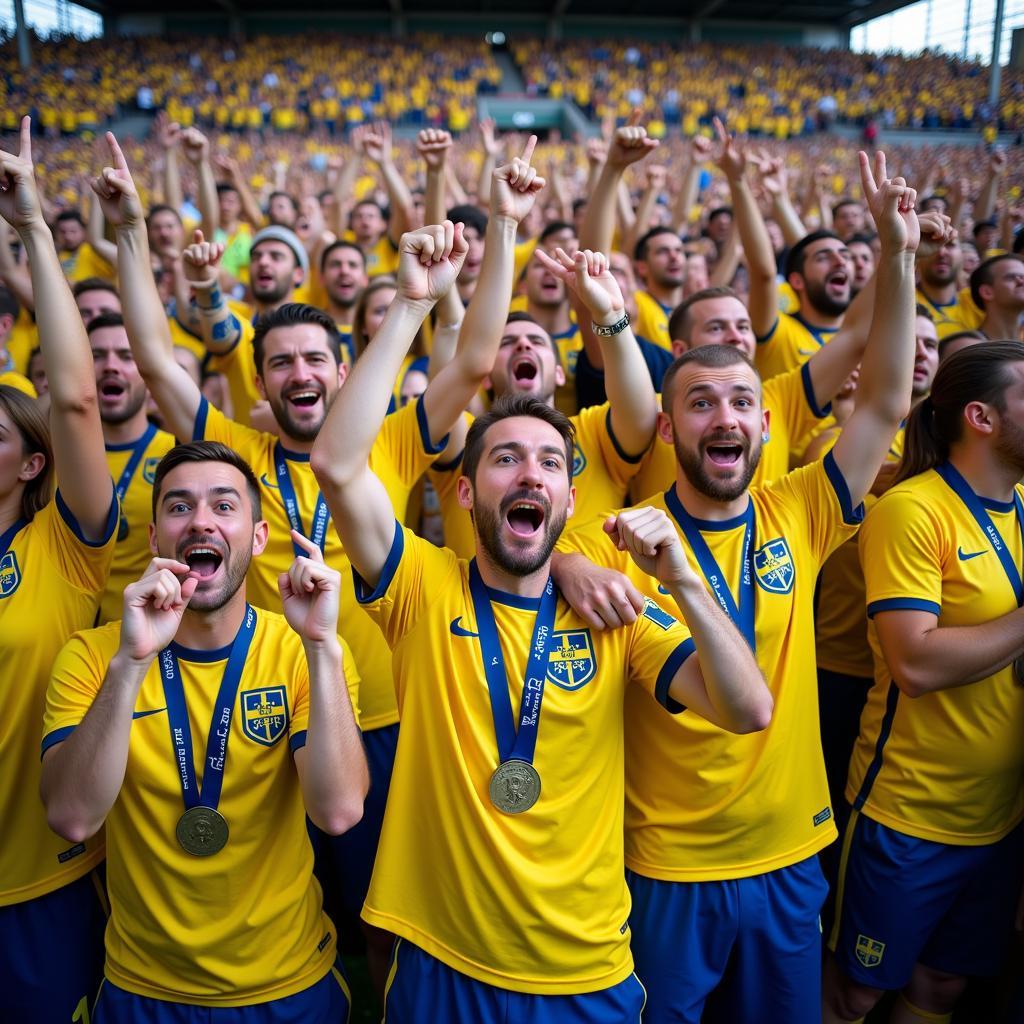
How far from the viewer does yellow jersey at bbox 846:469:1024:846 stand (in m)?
2.76

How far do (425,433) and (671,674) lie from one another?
1377 mm

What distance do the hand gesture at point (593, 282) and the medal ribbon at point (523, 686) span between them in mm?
1155

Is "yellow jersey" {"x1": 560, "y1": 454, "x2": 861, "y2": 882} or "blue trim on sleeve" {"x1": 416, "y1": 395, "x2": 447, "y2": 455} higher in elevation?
"blue trim on sleeve" {"x1": 416, "y1": 395, "x2": 447, "y2": 455}

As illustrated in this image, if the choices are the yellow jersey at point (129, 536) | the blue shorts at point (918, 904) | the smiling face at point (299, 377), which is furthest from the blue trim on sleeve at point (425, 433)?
the blue shorts at point (918, 904)

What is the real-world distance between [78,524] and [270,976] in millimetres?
1507

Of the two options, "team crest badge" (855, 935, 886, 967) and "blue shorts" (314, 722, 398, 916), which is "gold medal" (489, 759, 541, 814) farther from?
"team crest badge" (855, 935, 886, 967)

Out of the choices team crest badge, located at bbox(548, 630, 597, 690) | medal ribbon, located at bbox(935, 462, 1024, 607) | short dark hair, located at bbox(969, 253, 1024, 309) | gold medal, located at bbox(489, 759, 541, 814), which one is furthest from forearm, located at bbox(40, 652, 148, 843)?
short dark hair, located at bbox(969, 253, 1024, 309)

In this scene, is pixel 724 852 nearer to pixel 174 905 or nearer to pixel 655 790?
pixel 655 790

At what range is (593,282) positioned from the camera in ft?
9.75

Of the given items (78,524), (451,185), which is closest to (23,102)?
(451,185)

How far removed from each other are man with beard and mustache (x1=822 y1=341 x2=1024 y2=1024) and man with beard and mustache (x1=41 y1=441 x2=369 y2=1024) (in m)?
1.77

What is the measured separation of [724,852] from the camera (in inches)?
99.3

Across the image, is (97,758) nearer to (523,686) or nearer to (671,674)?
(523,686)

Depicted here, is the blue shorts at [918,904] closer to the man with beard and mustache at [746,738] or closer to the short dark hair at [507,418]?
the man with beard and mustache at [746,738]
